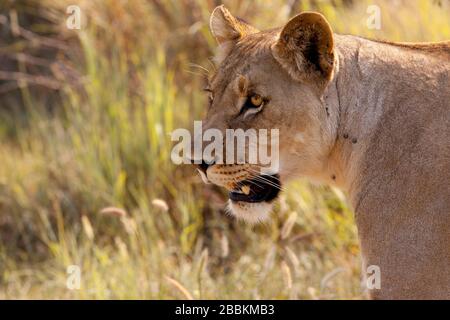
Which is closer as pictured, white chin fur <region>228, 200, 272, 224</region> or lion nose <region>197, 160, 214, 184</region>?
lion nose <region>197, 160, 214, 184</region>

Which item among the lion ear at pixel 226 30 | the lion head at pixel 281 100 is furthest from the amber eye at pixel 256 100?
the lion ear at pixel 226 30

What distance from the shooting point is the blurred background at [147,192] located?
5.12 metres

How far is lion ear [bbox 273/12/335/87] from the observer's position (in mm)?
3250

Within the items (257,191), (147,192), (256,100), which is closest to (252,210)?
(257,191)

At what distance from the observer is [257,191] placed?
12.0ft

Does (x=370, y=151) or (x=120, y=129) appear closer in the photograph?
(x=370, y=151)

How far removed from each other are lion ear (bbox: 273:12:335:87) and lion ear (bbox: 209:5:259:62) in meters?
0.45

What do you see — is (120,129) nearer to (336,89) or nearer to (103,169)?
(103,169)

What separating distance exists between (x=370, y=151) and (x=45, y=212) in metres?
3.66

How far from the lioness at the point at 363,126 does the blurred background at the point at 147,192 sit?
955 millimetres

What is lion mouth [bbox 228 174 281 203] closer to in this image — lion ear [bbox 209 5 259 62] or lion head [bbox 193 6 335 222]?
lion head [bbox 193 6 335 222]

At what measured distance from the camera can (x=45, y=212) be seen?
6410mm

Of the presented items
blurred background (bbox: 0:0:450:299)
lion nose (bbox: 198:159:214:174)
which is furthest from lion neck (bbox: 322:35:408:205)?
blurred background (bbox: 0:0:450:299)

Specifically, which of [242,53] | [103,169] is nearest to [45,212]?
[103,169]
